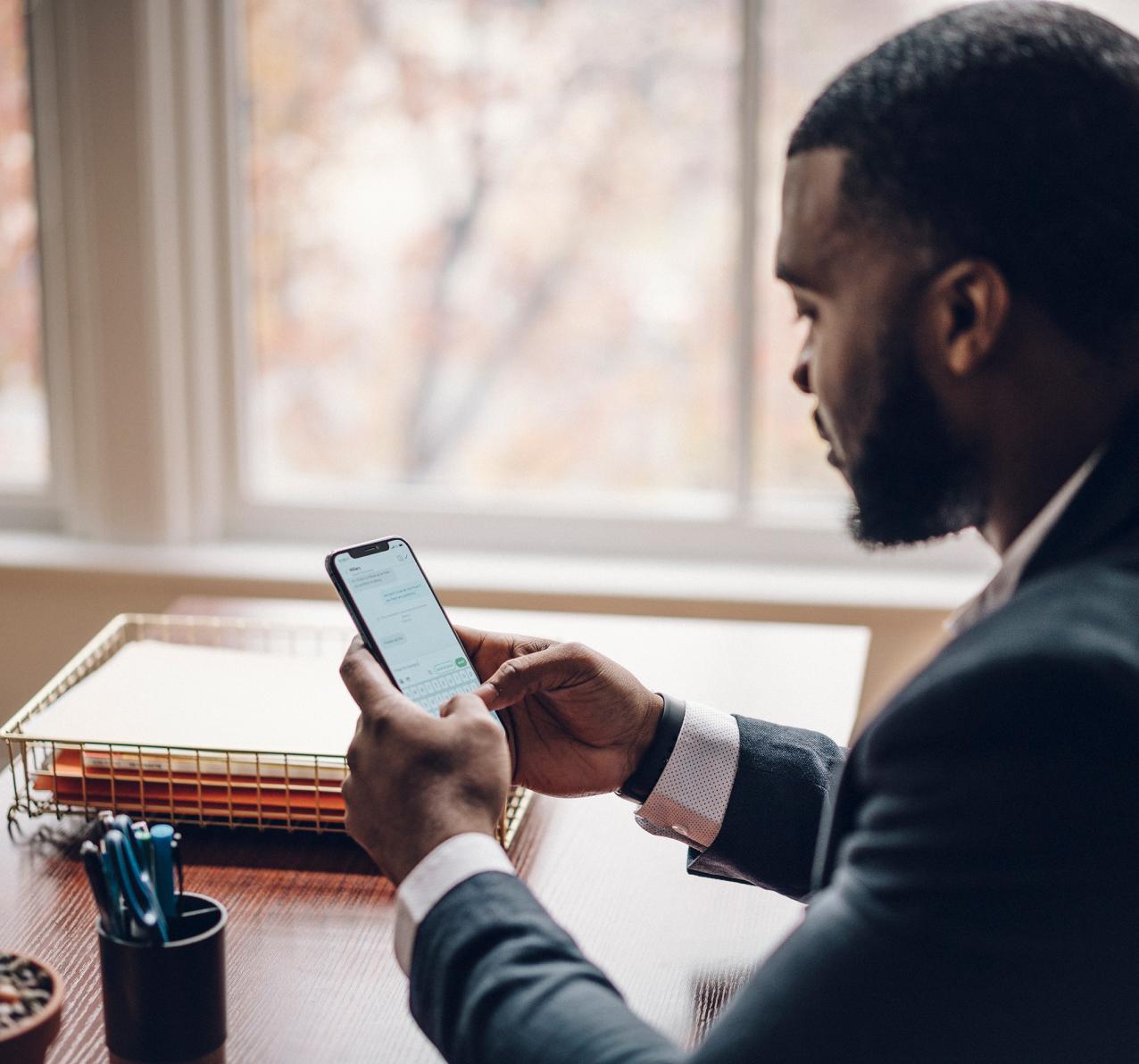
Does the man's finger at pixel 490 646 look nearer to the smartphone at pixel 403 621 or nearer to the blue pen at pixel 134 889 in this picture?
the smartphone at pixel 403 621

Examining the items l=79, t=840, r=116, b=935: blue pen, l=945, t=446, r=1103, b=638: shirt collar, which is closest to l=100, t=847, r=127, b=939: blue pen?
l=79, t=840, r=116, b=935: blue pen

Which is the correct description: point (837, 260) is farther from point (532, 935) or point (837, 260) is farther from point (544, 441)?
point (544, 441)

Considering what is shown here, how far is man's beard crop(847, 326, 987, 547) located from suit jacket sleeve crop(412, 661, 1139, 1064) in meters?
0.19

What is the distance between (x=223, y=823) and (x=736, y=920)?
0.41 metres

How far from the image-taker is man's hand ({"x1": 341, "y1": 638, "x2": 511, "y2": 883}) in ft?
2.60

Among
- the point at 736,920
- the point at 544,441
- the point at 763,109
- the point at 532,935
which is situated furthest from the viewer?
the point at 544,441

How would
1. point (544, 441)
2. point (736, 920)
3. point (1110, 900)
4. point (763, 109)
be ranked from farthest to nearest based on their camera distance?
point (544, 441), point (763, 109), point (736, 920), point (1110, 900)

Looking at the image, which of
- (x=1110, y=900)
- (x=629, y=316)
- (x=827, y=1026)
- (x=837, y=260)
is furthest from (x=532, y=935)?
(x=629, y=316)

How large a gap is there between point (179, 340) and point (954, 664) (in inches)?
78.8

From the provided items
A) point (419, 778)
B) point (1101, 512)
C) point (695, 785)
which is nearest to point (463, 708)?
point (419, 778)

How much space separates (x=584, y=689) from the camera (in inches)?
42.1

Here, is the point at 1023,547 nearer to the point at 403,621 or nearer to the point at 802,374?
the point at 802,374

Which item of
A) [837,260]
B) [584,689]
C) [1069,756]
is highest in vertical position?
[837,260]

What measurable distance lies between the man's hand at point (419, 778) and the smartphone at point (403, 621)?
0.38ft
